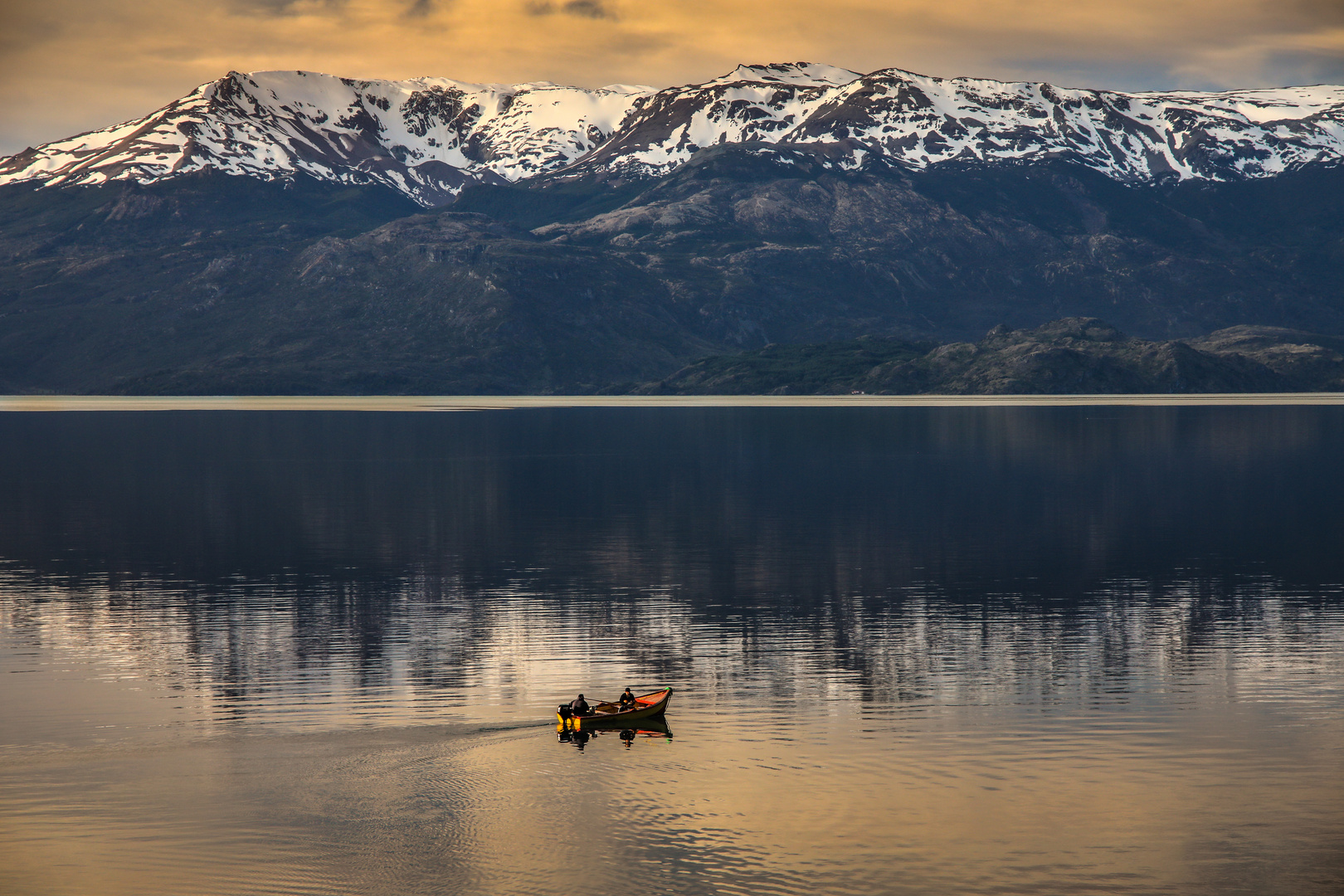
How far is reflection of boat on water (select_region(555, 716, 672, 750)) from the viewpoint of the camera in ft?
127

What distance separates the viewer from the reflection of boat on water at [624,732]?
38.7 metres

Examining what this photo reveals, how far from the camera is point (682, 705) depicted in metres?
42.1

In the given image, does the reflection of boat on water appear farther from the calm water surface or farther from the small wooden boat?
the calm water surface

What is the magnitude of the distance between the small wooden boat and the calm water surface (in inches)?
22.0

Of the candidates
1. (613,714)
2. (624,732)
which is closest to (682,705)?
(624,732)

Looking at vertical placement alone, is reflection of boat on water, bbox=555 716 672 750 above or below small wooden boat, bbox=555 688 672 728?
below

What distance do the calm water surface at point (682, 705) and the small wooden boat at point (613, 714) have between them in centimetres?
56

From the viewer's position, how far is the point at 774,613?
192ft

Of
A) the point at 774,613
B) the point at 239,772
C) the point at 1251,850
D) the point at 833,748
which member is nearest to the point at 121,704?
the point at 239,772

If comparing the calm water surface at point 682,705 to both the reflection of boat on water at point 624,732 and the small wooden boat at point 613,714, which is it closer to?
the reflection of boat on water at point 624,732

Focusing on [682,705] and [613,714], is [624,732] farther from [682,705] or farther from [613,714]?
[682,705]

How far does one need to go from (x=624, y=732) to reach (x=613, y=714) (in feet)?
2.48

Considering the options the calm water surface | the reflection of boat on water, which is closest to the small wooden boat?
the reflection of boat on water

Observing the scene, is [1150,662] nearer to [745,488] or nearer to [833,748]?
[833,748]
